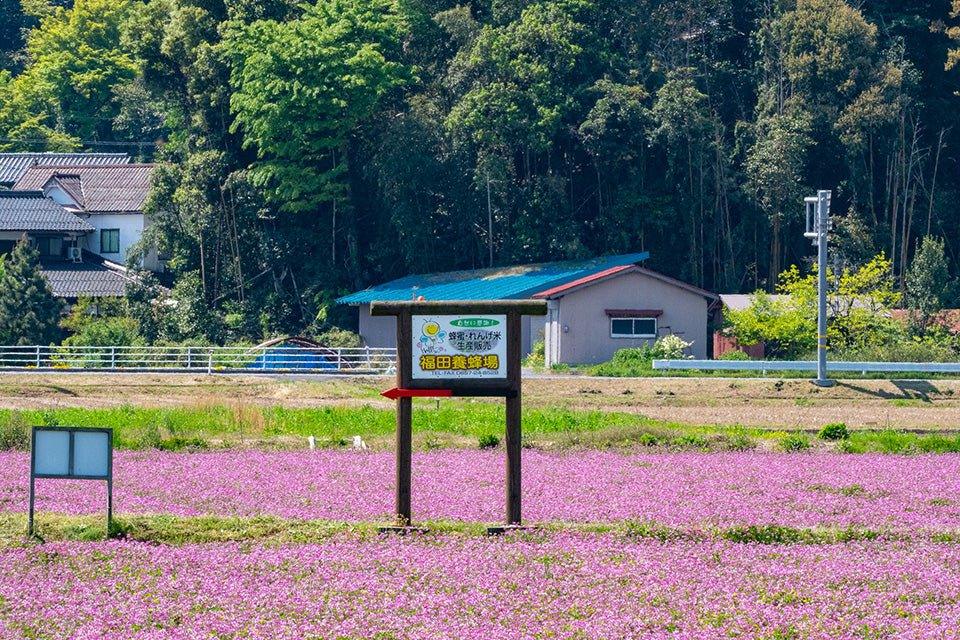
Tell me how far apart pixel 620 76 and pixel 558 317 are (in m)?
16.3

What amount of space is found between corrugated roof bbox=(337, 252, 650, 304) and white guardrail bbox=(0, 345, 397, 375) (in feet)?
12.2

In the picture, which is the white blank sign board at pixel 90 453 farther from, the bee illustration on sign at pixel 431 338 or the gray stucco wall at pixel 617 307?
the gray stucco wall at pixel 617 307

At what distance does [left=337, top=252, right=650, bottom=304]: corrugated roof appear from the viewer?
189 feet

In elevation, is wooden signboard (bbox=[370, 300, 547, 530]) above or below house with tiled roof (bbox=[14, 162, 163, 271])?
below

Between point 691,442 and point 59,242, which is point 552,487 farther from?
point 59,242

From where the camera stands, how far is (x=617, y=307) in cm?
5662

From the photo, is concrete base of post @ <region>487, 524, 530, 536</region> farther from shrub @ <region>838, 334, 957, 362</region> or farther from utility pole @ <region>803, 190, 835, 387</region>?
shrub @ <region>838, 334, 957, 362</region>

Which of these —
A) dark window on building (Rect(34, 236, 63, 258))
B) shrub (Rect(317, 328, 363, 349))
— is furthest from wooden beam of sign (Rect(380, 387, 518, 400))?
dark window on building (Rect(34, 236, 63, 258))

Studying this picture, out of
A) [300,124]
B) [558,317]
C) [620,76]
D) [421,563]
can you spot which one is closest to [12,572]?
[421,563]

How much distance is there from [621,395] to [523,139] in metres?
23.3

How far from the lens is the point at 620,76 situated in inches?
2677

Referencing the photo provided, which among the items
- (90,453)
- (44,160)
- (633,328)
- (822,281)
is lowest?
(90,453)

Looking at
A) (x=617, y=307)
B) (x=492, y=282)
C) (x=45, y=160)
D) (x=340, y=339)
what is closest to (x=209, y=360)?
(x=340, y=339)

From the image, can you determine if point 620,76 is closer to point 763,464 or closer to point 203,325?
point 203,325
